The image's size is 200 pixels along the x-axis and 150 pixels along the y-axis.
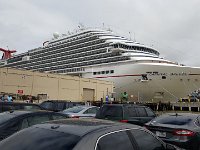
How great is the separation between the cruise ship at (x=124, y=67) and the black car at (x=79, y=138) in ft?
130

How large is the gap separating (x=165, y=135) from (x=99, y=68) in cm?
4105

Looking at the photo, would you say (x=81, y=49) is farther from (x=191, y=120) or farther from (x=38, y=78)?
(x=191, y=120)

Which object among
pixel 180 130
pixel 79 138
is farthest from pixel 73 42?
pixel 79 138

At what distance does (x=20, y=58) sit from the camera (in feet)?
236

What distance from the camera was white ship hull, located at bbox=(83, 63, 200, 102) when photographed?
1705 inches

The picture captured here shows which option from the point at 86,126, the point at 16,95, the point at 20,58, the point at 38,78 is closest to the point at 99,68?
the point at 38,78

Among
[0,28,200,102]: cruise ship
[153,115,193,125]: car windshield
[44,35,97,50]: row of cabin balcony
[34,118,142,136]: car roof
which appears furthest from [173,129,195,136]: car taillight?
[44,35,97,50]: row of cabin balcony

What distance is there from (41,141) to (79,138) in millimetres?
453

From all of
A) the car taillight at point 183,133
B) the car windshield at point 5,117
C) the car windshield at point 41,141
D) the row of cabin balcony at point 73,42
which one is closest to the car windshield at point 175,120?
the car taillight at point 183,133

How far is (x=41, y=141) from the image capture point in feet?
11.0

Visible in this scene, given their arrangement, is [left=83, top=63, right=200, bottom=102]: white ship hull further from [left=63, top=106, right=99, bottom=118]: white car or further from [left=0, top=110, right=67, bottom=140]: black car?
[left=0, top=110, right=67, bottom=140]: black car

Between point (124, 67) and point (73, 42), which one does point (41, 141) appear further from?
point (73, 42)

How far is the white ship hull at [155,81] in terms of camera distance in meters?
43.3

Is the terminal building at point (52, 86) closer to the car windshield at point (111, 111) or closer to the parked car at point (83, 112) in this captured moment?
the parked car at point (83, 112)
